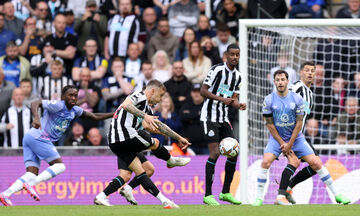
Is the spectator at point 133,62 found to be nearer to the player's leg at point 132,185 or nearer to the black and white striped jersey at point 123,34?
the black and white striped jersey at point 123,34

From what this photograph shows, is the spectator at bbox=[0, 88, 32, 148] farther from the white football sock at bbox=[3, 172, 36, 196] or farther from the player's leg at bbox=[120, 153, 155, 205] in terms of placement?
the player's leg at bbox=[120, 153, 155, 205]

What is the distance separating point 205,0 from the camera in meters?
19.1

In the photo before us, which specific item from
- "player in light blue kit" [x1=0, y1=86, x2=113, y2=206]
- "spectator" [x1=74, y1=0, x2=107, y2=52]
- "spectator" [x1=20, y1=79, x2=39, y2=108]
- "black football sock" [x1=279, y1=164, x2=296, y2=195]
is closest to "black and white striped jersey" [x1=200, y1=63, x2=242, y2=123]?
"black football sock" [x1=279, y1=164, x2=296, y2=195]

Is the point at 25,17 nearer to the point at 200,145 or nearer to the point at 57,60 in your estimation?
the point at 57,60

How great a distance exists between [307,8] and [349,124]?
344cm

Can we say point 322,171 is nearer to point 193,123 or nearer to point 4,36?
point 193,123

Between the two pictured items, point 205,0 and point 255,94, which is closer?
point 255,94

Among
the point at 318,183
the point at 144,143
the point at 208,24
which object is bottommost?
the point at 318,183

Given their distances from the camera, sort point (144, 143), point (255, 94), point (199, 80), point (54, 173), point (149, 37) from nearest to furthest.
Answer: point (144, 143) → point (54, 173) → point (255, 94) → point (199, 80) → point (149, 37)

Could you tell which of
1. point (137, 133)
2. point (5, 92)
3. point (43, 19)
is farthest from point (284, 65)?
point (43, 19)

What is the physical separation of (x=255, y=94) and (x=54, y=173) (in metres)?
4.36

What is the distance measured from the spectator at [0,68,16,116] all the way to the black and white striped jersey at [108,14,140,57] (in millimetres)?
2322

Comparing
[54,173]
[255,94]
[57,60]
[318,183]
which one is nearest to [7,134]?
[57,60]

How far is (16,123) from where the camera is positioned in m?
16.5
